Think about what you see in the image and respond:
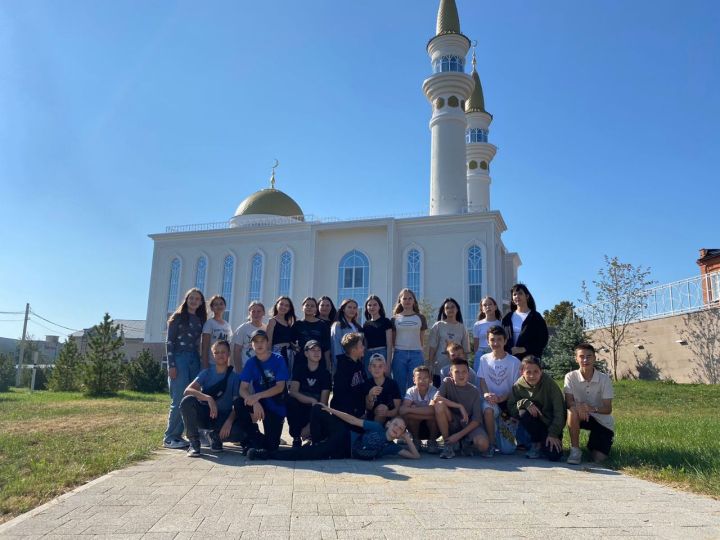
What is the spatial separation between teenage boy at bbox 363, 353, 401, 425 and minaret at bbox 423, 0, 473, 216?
2465 centimetres

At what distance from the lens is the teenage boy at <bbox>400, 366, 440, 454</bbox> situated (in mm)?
5605

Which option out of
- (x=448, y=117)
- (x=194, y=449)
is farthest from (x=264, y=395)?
(x=448, y=117)

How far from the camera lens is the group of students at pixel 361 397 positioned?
5332mm

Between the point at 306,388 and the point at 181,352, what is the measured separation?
1.57 m

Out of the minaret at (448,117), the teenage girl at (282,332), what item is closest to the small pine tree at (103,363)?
the teenage girl at (282,332)

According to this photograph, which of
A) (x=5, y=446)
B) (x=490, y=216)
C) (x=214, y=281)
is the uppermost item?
(x=490, y=216)

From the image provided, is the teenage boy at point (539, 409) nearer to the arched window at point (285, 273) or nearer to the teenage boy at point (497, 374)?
the teenage boy at point (497, 374)

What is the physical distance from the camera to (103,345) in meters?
16.5

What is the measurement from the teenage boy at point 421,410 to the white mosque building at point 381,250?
2229 centimetres

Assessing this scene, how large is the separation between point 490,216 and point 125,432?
23.7 metres

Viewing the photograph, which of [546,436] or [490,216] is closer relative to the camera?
[546,436]

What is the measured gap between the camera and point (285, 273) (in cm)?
3184

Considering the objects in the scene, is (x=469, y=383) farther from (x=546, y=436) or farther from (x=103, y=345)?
(x=103, y=345)

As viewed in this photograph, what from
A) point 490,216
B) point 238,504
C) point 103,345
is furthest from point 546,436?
point 490,216
